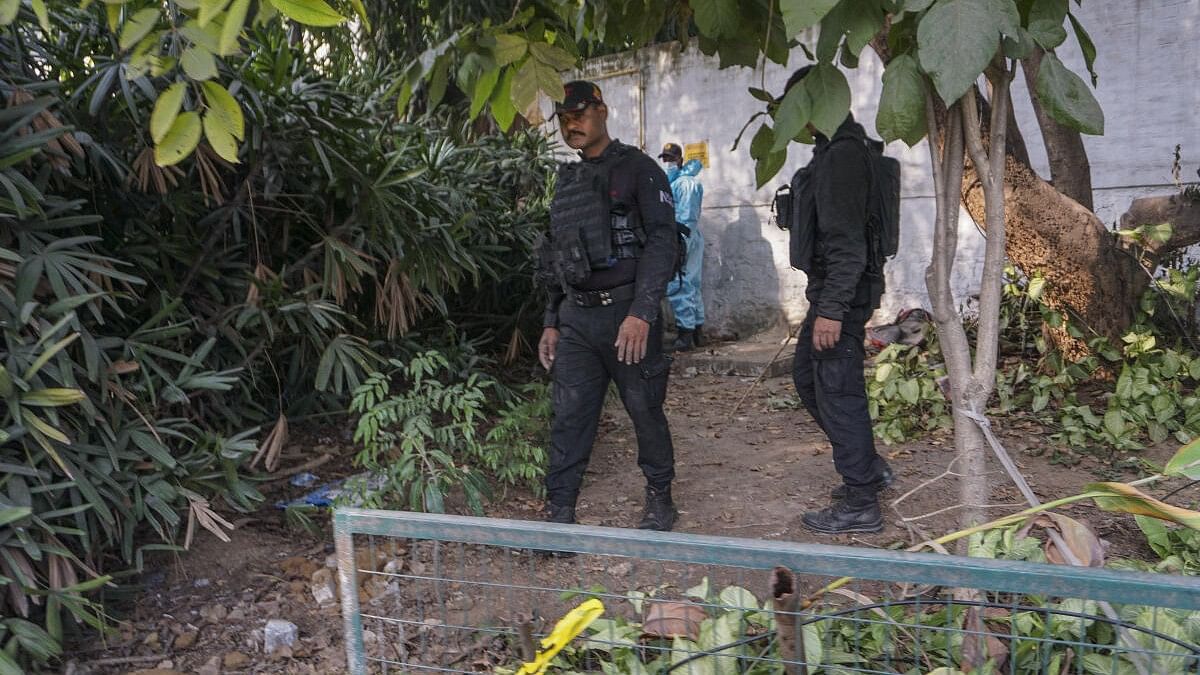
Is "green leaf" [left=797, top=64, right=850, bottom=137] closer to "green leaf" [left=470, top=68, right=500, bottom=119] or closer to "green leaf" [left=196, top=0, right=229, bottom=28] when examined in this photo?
"green leaf" [left=470, top=68, right=500, bottom=119]

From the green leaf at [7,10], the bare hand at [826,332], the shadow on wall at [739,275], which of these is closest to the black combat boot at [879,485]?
the bare hand at [826,332]

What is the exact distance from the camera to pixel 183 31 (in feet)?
4.65

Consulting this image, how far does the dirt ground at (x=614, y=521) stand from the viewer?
2789 millimetres

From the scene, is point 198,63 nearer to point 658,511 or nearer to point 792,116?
point 792,116

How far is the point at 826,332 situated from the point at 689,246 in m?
3.92

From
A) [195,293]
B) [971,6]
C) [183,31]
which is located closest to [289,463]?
[195,293]

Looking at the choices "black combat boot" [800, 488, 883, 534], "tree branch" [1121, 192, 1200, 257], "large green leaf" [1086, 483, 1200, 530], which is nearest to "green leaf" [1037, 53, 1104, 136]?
"large green leaf" [1086, 483, 1200, 530]

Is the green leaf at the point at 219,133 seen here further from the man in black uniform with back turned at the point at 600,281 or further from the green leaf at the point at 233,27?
the man in black uniform with back turned at the point at 600,281

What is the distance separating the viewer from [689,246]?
7.02 m

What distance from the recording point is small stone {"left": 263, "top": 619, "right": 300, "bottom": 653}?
278 centimetres

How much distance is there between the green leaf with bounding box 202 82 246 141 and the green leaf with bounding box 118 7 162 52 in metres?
0.12

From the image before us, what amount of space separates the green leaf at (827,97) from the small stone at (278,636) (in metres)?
2.25

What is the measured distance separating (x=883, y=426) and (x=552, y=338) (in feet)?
6.57

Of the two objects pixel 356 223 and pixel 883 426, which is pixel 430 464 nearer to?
pixel 356 223
